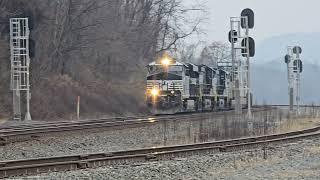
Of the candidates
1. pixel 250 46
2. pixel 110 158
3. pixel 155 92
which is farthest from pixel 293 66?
pixel 110 158

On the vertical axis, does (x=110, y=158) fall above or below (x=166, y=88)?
below

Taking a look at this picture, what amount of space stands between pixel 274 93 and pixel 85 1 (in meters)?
108

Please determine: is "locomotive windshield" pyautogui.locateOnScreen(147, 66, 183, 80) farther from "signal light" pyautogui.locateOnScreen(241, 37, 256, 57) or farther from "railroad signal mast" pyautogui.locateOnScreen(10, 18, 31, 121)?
"railroad signal mast" pyautogui.locateOnScreen(10, 18, 31, 121)

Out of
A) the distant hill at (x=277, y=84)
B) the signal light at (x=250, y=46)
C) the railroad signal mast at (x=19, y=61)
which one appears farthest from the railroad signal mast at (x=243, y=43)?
the distant hill at (x=277, y=84)

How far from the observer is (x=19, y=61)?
30.3 meters

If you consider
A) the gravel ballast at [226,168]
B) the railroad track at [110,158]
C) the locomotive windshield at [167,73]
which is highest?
the locomotive windshield at [167,73]

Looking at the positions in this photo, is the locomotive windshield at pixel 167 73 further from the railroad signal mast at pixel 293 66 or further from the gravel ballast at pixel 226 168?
the gravel ballast at pixel 226 168

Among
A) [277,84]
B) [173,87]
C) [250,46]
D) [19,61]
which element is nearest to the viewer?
[250,46]

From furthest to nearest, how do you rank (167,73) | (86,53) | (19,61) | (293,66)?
(86,53) → (293,66) → (167,73) → (19,61)

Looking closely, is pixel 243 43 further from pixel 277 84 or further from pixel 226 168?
pixel 277 84

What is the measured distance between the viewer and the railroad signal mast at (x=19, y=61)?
95.9 feet

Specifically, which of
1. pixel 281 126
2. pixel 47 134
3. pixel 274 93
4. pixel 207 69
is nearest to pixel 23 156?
pixel 47 134

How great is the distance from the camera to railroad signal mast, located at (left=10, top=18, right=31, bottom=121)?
2923cm

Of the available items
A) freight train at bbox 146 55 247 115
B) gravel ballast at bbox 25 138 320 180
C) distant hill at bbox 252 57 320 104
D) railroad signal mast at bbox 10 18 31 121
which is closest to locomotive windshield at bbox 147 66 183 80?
freight train at bbox 146 55 247 115
